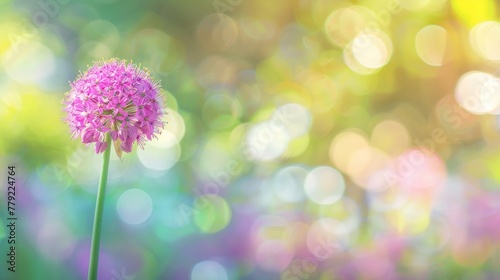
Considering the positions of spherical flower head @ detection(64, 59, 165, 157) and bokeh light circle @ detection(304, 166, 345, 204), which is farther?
bokeh light circle @ detection(304, 166, 345, 204)

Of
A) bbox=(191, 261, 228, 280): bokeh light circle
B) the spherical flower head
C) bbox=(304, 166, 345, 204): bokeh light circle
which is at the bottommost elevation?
bbox=(191, 261, 228, 280): bokeh light circle

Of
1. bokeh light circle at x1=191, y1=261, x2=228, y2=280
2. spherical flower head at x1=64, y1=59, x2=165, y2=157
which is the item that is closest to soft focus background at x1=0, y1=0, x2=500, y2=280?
bokeh light circle at x1=191, y1=261, x2=228, y2=280

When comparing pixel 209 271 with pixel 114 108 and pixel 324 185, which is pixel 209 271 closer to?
pixel 324 185

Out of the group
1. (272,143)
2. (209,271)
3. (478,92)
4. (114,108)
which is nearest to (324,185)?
(272,143)

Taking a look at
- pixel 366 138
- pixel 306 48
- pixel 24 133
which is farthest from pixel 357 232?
pixel 24 133

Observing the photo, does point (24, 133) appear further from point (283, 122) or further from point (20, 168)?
point (283, 122)

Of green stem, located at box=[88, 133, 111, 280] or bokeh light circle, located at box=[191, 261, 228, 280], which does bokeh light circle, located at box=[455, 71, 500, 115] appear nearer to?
bokeh light circle, located at box=[191, 261, 228, 280]
